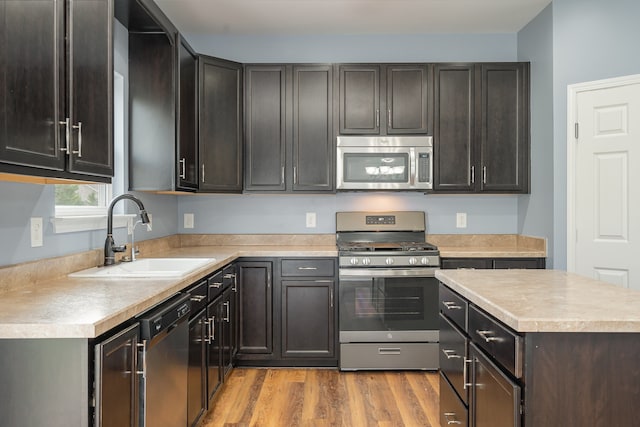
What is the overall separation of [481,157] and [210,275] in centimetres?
234

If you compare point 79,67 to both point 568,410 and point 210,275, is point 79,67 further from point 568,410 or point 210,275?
point 568,410

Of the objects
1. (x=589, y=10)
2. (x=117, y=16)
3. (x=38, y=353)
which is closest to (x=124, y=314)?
(x=38, y=353)

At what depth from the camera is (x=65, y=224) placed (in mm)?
2250

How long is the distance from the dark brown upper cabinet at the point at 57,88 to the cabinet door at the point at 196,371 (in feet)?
3.03

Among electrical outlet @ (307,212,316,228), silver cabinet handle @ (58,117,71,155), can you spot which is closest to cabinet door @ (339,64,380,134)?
electrical outlet @ (307,212,316,228)

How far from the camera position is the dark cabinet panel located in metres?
3.67

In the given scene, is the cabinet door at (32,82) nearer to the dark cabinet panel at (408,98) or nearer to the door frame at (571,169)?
the dark cabinet panel at (408,98)

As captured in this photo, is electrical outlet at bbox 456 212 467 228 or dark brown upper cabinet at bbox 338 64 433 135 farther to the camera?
electrical outlet at bbox 456 212 467 228

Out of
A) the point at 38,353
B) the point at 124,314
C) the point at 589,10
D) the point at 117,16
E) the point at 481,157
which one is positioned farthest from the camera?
the point at 481,157

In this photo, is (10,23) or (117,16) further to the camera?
(117,16)

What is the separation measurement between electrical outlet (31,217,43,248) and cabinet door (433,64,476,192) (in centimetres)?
274

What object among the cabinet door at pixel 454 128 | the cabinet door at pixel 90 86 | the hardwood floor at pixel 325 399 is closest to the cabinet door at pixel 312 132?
the cabinet door at pixel 454 128

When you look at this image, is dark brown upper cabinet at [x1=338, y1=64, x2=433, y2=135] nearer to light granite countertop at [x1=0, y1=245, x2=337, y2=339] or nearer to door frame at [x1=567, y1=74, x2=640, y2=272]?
door frame at [x1=567, y1=74, x2=640, y2=272]

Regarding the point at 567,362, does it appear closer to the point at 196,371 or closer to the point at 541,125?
the point at 196,371
